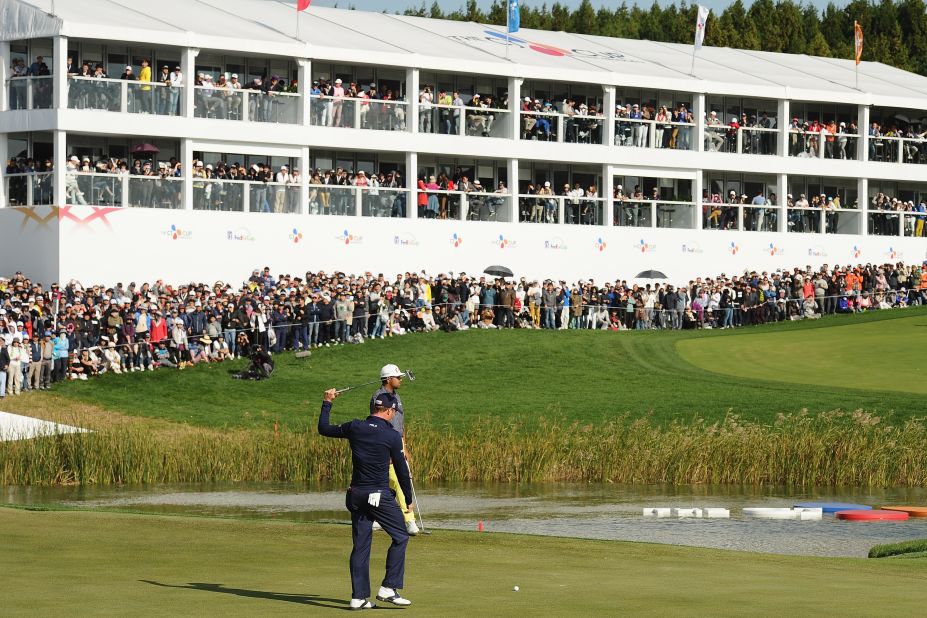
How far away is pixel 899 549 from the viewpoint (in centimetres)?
1936

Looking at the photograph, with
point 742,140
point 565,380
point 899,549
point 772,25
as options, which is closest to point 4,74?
point 565,380

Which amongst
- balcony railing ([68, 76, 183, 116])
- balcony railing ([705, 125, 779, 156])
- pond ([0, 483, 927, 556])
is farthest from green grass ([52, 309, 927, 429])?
balcony railing ([705, 125, 779, 156])

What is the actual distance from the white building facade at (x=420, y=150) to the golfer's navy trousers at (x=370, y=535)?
3561 cm

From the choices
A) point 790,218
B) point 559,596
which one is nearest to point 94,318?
point 559,596

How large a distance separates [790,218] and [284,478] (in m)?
39.1

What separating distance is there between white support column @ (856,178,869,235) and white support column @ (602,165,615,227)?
1178 cm

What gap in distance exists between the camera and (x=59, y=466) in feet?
95.1

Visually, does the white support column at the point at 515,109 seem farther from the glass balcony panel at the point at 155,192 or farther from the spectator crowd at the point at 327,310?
the glass balcony panel at the point at 155,192

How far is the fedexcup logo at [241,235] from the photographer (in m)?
51.2

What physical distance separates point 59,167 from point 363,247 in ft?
34.7

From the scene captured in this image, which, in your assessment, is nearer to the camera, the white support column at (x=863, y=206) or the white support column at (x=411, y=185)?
the white support column at (x=411, y=185)

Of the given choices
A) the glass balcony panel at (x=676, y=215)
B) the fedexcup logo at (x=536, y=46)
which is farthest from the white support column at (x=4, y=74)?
the glass balcony panel at (x=676, y=215)

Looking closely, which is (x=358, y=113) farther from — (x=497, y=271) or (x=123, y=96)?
(x=123, y=96)

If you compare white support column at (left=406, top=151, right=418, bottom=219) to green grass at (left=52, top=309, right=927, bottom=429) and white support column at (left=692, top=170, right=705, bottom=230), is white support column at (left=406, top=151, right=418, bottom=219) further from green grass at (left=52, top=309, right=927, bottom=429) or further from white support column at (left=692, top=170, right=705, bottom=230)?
white support column at (left=692, top=170, right=705, bottom=230)
